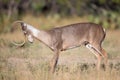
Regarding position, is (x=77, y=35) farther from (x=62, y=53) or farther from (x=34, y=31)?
(x=62, y=53)

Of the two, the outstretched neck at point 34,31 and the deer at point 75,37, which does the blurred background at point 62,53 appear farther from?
the outstretched neck at point 34,31

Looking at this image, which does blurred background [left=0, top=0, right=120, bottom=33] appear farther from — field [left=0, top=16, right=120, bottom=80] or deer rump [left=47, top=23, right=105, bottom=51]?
deer rump [left=47, top=23, right=105, bottom=51]

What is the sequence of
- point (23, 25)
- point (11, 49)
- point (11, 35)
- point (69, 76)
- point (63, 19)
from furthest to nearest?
point (63, 19)
point (11, 35)
point (11, 49)
point (23, 25)
point (69, 76)

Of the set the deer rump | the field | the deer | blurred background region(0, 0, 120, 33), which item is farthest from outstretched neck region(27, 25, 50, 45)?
blurred background region(0, 0, 120, 33)

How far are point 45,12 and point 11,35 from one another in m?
9.23

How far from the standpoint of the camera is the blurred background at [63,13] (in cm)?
2416

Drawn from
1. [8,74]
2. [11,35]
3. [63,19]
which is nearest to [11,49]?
[8,74]

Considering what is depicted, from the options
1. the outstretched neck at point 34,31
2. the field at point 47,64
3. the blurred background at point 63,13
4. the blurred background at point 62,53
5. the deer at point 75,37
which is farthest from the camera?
the blurred background at point 63,13

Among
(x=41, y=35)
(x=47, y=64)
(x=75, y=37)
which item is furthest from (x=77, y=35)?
(x=47, y=64)

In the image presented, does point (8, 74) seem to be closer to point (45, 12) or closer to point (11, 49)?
point (11, 49)

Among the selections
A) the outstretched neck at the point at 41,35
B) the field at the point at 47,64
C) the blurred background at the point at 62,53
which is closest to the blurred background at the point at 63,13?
the blurred background at the point at 62,53

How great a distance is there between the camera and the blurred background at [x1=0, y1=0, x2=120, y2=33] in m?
24.2

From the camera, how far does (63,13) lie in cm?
2859

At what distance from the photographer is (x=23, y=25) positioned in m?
12.1
